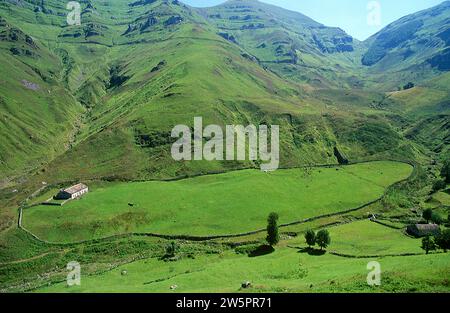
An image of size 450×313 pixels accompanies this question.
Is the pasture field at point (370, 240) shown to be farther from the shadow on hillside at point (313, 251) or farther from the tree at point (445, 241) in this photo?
the tree at point (445, 241)

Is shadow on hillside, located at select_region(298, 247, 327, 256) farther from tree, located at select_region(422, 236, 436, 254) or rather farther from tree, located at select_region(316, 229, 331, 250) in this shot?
tree, located at select_region(422, 236, 436, 254)

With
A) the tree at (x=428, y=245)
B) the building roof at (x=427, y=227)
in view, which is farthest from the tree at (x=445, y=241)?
the building roof at (x=427, y=227)

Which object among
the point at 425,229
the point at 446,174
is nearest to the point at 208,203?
the point at 425,229

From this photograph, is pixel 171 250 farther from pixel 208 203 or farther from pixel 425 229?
pixel 425 229

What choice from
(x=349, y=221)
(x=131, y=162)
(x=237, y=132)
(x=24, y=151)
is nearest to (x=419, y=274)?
(x=349, y=221)

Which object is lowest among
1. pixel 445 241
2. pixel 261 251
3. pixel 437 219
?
pixel 261 251
